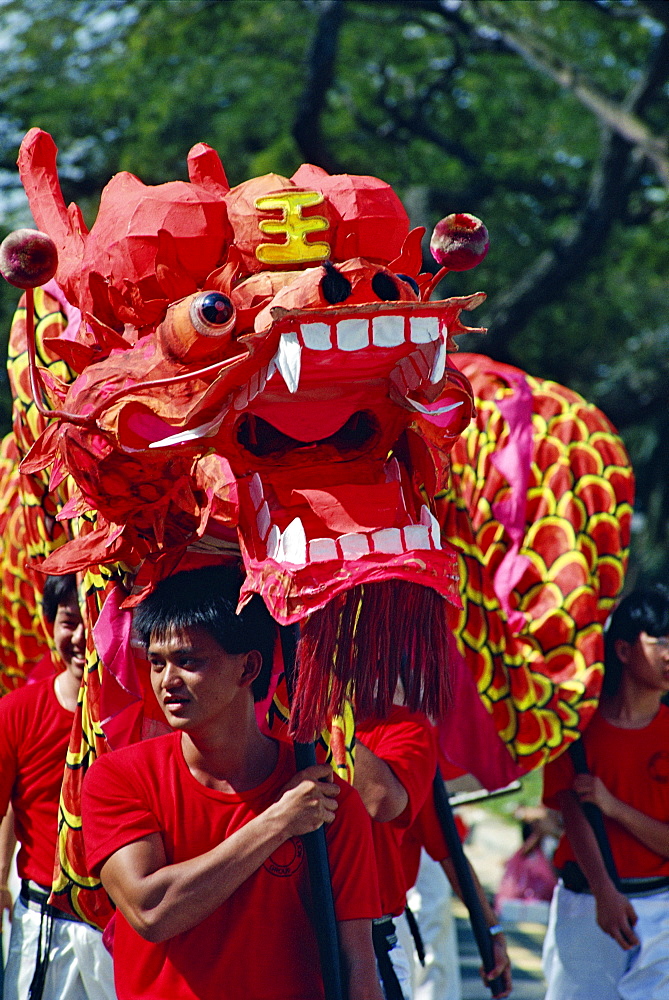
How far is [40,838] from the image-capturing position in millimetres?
2855

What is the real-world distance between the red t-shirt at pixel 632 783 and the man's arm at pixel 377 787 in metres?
1.06

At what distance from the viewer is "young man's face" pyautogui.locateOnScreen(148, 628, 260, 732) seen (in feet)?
6.30

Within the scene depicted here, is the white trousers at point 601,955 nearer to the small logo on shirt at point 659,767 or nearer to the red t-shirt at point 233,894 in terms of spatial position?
the small logo on shirt at point 659,767

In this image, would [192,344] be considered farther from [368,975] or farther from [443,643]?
[368,975]

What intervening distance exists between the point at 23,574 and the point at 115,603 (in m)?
1.47

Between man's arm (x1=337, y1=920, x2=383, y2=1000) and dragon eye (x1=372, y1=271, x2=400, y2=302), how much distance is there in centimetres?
87

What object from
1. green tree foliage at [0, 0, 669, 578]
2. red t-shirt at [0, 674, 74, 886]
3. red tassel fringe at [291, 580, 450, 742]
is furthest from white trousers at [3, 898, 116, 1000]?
green tree foliage at [0, 0, 669, 578]

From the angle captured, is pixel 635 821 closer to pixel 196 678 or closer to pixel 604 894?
pixel 604 894

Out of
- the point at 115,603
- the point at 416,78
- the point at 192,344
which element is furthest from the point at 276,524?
the point at 416,78

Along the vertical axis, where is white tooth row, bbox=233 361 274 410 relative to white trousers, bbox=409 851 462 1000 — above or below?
above

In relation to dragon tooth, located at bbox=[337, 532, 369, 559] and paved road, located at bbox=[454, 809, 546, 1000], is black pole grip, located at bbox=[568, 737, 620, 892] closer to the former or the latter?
dragon tooth, located at bbox=[337, 532, 369, 559]

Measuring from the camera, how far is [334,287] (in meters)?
1.74

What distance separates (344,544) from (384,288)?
1.15 ft

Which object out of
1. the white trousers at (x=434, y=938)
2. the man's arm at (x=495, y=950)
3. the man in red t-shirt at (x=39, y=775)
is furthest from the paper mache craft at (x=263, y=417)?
the white trousers at (x=434, y=938)
